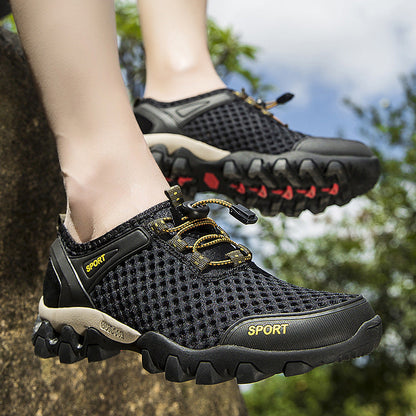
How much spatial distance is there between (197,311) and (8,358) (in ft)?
2.08

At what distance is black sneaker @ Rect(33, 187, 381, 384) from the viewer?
0.85 metres

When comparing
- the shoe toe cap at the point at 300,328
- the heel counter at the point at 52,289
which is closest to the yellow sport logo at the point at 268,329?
the shoe toe cap at the point at 300,328

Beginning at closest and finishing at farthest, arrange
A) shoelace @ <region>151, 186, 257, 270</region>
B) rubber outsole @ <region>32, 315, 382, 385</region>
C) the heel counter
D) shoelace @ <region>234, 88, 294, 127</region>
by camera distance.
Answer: rubber outsole @ <region>32, 315, 382, 385</region> < shoelace @ <region>151, 186, 257, 270</region> < the heel counter < shoelace @ <region>234, 88, 294, 127</region>

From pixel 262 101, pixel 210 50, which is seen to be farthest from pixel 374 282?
pixel 262 101

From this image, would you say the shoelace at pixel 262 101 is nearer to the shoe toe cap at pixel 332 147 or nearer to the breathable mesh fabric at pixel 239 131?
the breathable mesh fabric at pixel 239 131

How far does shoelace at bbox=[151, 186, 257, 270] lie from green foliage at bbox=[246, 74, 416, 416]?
19.0ft

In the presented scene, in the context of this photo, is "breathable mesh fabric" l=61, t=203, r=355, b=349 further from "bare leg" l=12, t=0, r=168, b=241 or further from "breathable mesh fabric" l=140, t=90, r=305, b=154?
"breathable mesh fabric" l=140, t=90, r=305, b=154

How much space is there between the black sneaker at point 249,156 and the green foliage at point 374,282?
531cm

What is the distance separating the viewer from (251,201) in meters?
1.47

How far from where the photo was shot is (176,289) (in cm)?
96

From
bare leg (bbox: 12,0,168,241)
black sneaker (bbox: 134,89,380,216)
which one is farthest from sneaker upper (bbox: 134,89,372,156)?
bare leg (bbox: 12,0,168,241)

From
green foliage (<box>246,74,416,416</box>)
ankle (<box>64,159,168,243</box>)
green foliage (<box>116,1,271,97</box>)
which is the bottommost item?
green foliage (<box>246,74,416,416</box>)

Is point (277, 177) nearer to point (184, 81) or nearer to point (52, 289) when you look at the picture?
point (184, 81)

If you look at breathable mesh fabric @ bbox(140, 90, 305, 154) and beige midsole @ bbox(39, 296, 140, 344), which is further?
breathable mesh fabric @ bbox(140, 90, 305, 154)
